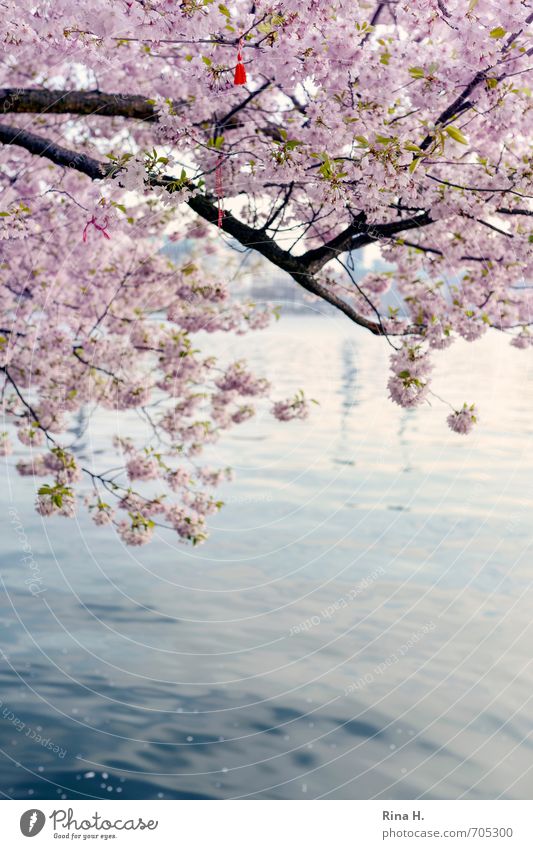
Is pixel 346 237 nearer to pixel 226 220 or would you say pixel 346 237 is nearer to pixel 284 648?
pixel 226 220

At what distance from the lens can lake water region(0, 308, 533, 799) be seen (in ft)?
32.9

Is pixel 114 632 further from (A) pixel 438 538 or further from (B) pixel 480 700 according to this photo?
(A) pixel 438 538

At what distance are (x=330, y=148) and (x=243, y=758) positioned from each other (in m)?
6.24

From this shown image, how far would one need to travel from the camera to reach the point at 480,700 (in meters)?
12.0
